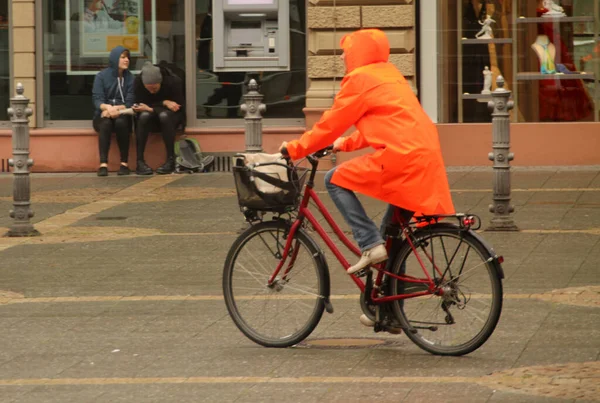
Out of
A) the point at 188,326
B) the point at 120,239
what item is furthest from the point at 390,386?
the point at 120,239

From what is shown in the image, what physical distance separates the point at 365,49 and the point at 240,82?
1088 centimetres

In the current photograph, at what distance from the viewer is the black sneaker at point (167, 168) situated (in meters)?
17.0

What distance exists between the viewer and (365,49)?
7.09 meters

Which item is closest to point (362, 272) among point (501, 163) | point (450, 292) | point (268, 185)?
point (450, 292)

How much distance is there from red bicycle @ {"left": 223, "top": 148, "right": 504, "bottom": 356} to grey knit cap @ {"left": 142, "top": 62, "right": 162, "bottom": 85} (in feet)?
32.7

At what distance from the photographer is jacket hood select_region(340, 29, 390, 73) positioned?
23.2 ft

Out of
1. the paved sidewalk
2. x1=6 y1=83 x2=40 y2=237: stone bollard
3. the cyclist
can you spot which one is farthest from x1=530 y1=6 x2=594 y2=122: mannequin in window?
the cyclist

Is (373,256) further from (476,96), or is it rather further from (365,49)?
(476,96)

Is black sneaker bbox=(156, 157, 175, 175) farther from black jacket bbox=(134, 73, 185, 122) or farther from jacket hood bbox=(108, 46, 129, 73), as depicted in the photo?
jacket hood bbox=(108, 46, 129, 73)

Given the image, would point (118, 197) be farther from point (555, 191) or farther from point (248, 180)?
point (248, 180)

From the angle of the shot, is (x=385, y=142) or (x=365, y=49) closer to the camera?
(x=385, y=142)

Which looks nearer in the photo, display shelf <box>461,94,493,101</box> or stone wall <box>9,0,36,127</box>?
display shelf <box>461,94,493,101</box>

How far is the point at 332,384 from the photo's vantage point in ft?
21.2

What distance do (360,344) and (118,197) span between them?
770 centimetres
